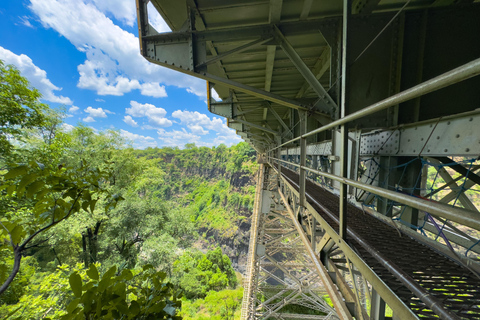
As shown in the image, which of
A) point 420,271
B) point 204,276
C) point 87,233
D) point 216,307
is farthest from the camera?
point 204,276

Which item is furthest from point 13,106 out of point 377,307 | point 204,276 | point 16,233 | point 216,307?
point 204,276

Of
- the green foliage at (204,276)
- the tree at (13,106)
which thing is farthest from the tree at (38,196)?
the green foliage at (204,276)

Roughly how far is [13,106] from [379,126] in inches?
339

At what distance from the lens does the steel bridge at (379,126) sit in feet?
3.76

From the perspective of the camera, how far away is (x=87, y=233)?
1127 cm

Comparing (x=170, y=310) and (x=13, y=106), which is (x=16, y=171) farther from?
(x=13, y=106)

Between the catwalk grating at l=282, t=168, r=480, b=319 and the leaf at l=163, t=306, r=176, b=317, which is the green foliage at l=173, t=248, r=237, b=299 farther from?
the leaf at l=163, t=306, r=176, b=317

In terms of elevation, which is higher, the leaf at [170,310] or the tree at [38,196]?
the tree at [38,196]

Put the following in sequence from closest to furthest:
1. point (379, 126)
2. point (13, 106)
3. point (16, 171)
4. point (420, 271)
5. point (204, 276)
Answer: point (16, 171) → point (420, 271) → point (379, 126) → point (13, 106) → point (204, 276)

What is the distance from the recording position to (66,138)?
8.27 metres

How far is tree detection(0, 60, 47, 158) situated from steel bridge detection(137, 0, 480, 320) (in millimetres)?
4757

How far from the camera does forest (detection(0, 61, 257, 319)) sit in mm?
779

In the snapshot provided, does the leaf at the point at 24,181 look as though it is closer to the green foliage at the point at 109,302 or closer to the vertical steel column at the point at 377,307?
the green foliage at the point at 109,302

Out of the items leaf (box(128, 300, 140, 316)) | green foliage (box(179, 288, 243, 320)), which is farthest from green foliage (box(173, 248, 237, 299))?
leaf (box(128, 300, 140, 316))
